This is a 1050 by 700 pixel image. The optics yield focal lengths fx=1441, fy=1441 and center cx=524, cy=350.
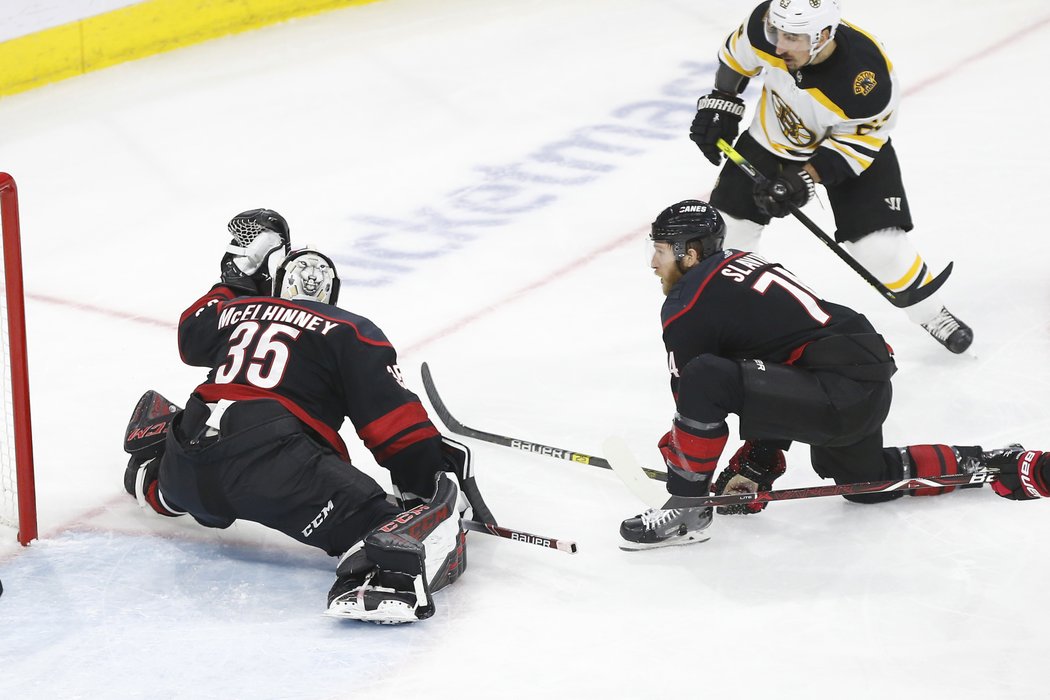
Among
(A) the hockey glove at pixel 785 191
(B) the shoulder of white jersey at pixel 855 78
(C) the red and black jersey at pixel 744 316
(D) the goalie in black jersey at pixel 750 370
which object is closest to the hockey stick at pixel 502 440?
(D) the goalie in black jersey at pixel 750 370

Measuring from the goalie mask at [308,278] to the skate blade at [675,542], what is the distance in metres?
0.85

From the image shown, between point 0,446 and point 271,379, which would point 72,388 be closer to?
point 0,446

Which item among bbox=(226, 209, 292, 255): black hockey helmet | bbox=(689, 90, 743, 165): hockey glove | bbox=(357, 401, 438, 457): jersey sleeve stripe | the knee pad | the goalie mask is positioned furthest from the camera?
bbox=(689, 90, 743, 165): hockey glove

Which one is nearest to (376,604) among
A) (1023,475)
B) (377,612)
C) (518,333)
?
(377,612)

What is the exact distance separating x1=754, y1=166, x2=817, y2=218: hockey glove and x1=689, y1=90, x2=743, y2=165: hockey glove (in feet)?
0.66

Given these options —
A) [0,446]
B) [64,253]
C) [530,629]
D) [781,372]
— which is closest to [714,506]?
[781,372]

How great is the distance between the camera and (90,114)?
571 cm

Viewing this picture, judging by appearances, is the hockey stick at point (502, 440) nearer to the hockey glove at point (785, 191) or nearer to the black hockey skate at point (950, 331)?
the hockey glove at point (785, 191)

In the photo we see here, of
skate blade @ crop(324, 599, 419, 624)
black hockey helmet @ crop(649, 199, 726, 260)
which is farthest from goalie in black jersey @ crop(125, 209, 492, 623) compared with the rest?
black hockey helmet @ crop(649, 199, 726, 260)

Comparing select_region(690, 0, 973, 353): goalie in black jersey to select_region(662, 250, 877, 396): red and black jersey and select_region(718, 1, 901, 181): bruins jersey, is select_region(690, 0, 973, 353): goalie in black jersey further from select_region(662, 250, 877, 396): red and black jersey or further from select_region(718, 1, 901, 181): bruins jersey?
select_region(662, 250, 877, 396): red and black jersey

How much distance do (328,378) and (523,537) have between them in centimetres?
53

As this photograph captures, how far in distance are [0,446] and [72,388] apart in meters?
0.44

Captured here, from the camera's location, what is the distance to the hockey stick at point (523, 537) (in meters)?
3.00

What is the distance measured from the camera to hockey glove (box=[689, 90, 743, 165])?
401cm
